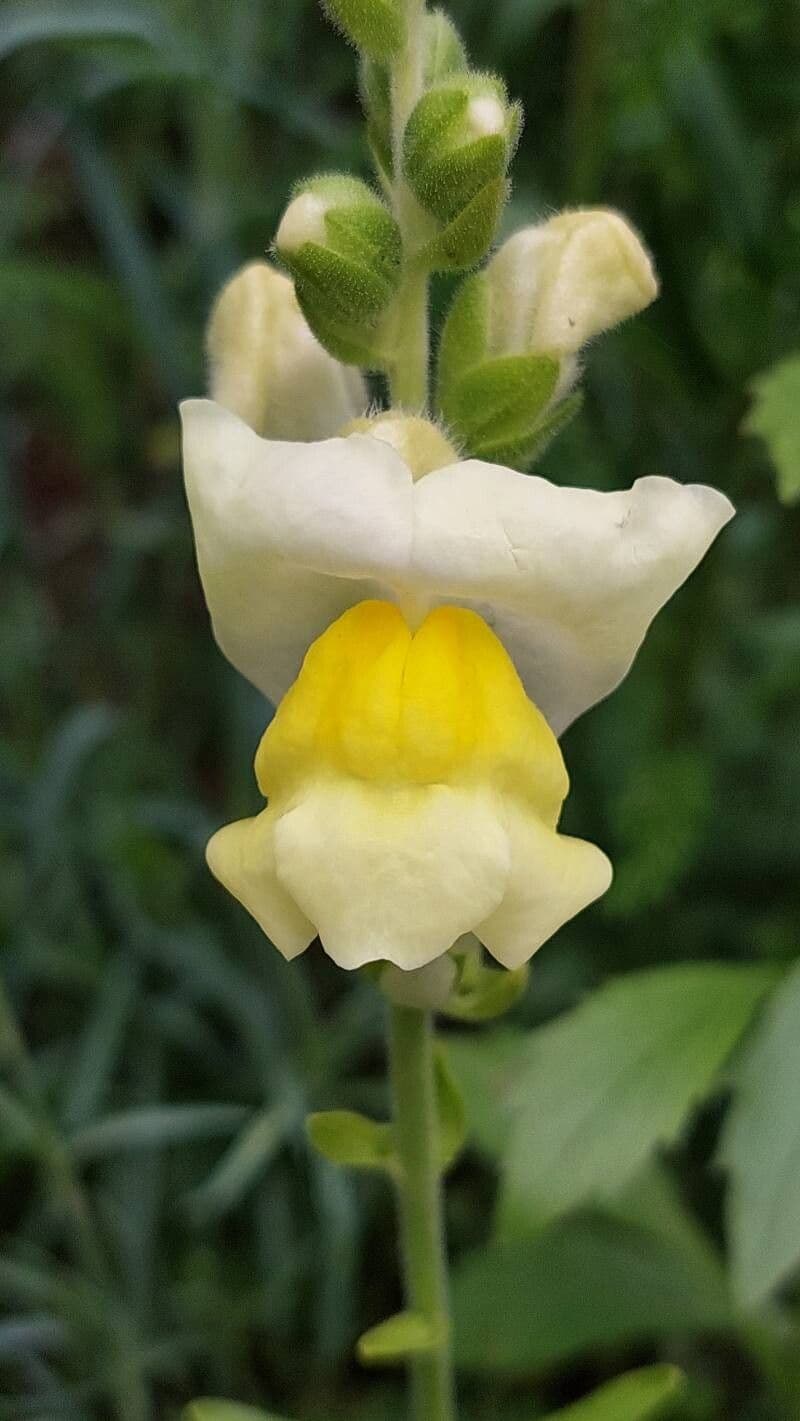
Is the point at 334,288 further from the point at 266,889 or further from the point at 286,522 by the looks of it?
the point at 266,889

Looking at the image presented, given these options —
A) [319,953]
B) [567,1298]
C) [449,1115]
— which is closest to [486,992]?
[449,1115]

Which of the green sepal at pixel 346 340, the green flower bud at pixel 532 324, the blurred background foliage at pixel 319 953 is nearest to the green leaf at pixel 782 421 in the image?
the blurred background foliage at pixel 319 953

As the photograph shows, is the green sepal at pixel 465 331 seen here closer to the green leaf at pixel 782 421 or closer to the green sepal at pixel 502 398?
the green sepal at pixel 502 398

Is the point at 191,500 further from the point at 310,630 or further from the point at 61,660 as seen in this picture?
the point at 61,660

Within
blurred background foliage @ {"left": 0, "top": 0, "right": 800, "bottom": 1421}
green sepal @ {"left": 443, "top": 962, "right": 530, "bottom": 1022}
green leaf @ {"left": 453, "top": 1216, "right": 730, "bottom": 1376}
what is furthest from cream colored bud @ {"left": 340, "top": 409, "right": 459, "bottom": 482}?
green leaf @ {"left": 453, "top": 1216, "right": 730, "bottom": 1376}

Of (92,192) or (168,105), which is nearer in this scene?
(92,192)

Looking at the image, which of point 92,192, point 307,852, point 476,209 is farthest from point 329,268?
point 92,192
